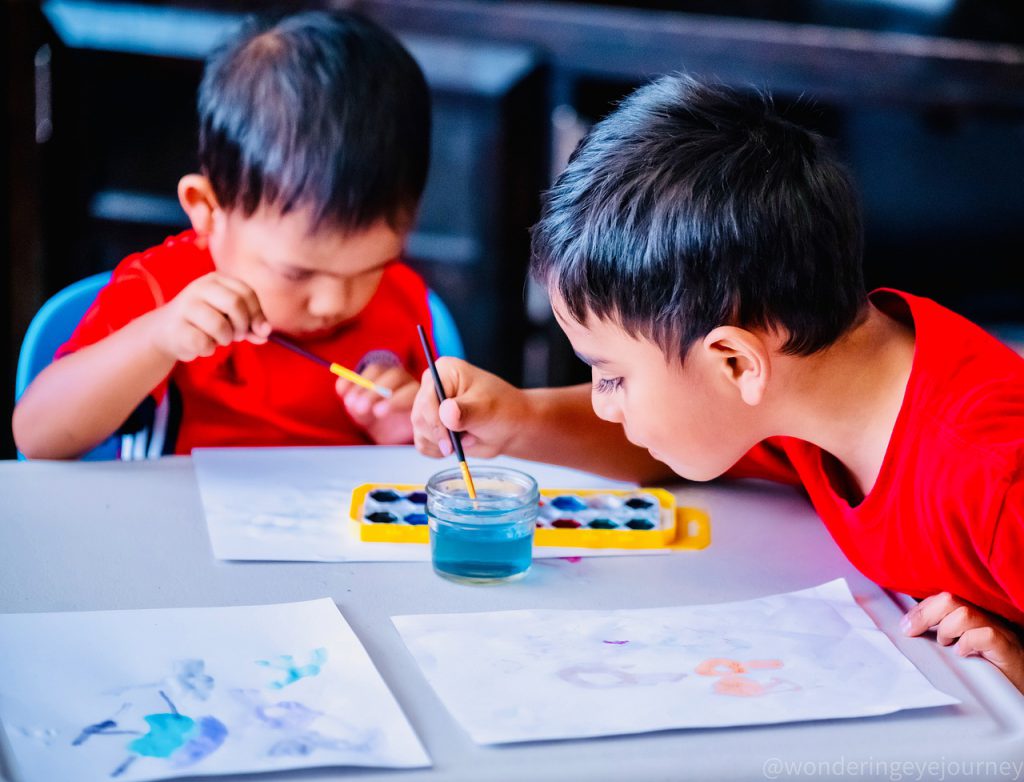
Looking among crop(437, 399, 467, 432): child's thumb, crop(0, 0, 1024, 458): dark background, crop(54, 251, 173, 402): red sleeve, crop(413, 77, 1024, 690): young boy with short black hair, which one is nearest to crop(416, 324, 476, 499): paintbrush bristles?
crop(437, 399, 467, 432): child's thumb

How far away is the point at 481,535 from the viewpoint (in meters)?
0.86

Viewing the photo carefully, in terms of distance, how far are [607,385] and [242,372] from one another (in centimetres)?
51

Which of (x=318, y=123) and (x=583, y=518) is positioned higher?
(x=318, y=123)

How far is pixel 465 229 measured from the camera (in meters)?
2.64

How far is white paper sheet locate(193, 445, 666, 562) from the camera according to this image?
3.02ft

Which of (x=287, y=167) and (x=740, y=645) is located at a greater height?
(x=287, y=167)

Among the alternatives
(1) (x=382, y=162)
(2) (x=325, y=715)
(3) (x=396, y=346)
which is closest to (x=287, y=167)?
(1) (x=382, y=162)

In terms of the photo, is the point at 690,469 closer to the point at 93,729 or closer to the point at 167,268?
the point at 93,729

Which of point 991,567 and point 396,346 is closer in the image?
point 991,567

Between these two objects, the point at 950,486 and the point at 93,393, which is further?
the point at 93,393

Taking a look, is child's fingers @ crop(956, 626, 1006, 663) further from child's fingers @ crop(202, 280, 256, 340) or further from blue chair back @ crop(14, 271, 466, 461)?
blue chair back @ crop(14, 271, 466, 461)

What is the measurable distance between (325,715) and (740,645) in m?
0.28

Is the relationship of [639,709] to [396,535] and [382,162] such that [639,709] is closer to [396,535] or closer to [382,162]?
[396,535]

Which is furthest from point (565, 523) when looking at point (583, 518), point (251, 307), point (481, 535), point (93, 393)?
point (93, 393)
